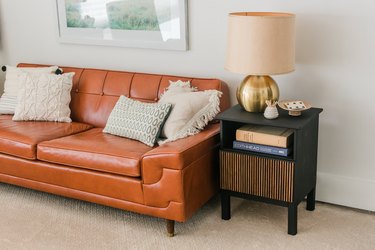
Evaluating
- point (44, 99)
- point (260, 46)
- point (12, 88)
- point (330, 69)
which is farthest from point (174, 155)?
point (12, 88)

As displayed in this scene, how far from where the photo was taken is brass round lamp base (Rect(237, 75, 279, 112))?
2832 millimetres

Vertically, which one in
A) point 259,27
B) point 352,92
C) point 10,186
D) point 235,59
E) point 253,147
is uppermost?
point 259,27

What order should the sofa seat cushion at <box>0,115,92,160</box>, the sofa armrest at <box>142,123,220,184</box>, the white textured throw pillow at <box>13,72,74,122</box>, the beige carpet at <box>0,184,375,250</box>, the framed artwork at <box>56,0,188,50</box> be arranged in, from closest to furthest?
the sofa armrest at <box>142,123,220,184</box>, the beige carpet at <box>0,184,375,250</box>, the sofa seat cushion at <box>0,115,92,160</box>, the framed artwork at <box>56,0,188,50</box>, the white textured throw pillow at <box>13,72,74,122</box>

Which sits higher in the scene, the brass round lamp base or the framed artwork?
the framed artwork

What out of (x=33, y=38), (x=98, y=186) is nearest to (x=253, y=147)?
(x=98, y=186)

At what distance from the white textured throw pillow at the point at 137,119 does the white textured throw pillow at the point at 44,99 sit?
47cm

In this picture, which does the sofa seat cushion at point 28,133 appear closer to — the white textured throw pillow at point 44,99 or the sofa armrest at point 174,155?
the white textured throw pillow at point 44,99

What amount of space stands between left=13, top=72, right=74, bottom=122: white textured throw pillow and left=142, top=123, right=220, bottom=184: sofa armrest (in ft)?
3.58

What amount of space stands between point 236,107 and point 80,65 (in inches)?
58.6

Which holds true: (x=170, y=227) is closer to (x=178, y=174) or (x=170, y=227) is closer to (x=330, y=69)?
(x=178, y=174)

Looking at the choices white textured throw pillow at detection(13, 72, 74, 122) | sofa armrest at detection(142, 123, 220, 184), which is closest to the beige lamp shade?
sofa armrest at detection(142, 123, 220, 184)

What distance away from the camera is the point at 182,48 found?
3436 millimetres

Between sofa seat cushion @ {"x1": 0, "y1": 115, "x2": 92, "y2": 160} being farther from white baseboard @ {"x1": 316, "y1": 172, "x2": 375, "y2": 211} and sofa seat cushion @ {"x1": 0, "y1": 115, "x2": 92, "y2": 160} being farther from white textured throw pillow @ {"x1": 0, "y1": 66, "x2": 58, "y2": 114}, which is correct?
white baseboard @ {"x1": 316, "y1": 172, "x2": 375, "y2": 211}

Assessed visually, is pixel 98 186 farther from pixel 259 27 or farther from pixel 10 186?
pixel 259 27
